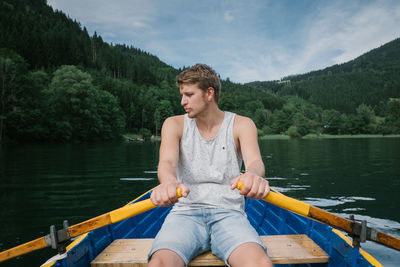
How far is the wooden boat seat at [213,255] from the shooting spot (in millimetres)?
2113

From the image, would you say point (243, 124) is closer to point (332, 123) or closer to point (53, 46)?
point (53, 46)

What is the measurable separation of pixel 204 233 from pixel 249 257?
1.58 ft

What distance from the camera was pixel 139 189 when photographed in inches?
335

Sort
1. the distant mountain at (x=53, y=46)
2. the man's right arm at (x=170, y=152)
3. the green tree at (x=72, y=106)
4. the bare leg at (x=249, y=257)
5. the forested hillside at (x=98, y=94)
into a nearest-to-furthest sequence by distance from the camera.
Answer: the bare leg at (x=249, y=257) < the man's right arm at (x=170, y=152) < the forested hillside at (x=98, y=94) < the green tree at (x=72, y=106) < the distant mountain at (x=53, y=46)

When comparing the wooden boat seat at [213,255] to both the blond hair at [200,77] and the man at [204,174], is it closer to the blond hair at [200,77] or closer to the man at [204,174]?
the man at [204,174]

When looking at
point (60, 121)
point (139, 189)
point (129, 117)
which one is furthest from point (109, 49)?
point (139, 189)

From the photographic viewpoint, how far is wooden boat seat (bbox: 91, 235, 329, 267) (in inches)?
83.2

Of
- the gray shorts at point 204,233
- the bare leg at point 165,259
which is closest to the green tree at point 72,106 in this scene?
the gray shorts at point 204,233

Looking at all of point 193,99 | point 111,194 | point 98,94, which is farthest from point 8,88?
point 193,99

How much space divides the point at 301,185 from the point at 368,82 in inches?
6840

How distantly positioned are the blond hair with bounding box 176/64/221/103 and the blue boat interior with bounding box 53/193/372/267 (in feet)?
5.15

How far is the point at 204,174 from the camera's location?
88.7 inches

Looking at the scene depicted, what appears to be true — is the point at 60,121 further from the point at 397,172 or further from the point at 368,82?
the point at 368,82

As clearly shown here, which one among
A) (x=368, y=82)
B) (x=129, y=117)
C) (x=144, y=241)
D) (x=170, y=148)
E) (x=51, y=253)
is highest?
(x=368, y=82)
